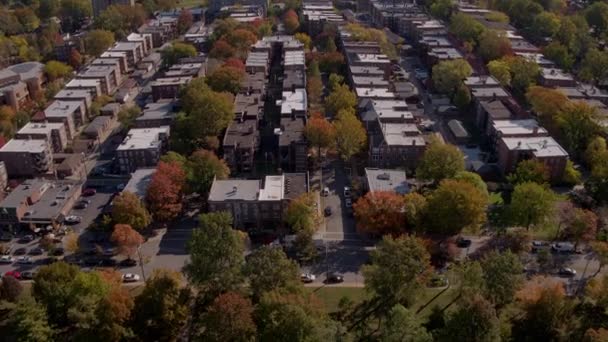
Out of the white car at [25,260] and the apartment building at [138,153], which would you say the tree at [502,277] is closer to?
the white car at [25,260]

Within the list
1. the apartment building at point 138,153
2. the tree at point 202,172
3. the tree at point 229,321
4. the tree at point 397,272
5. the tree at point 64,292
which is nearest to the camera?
the tree at point 229,321

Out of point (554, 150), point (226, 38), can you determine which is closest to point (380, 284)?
point (554, 150)

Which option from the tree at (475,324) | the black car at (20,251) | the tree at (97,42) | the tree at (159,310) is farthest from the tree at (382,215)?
the tree at (97,42)

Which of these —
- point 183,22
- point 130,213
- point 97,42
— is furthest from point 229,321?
point 183,22

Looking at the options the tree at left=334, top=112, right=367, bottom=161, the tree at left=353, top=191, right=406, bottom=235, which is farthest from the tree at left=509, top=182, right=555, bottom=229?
the tree at left=334, top=112, right=367, bottom=161

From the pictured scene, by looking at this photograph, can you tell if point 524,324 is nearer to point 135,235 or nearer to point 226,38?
point 135,235

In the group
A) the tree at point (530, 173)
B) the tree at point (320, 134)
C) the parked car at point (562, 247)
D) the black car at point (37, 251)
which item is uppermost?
the tree at point (320, 134)
